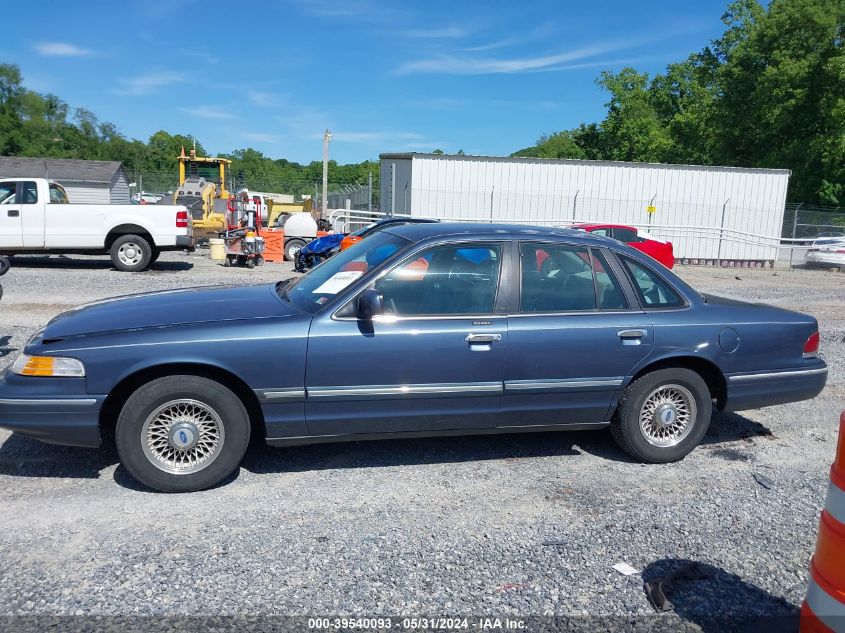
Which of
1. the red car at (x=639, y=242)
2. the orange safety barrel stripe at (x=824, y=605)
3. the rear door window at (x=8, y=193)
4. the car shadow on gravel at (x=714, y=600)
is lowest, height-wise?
the car shadow on gravel at (x=714, y=600)

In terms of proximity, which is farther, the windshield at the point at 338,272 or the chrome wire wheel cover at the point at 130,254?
the chrome wire wheel cover at the point at 130,254

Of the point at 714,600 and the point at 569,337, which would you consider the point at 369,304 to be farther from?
the point at 714,600

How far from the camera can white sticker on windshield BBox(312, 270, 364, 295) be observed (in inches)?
173

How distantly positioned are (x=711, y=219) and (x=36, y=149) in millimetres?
66143

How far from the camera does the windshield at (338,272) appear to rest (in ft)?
14.4

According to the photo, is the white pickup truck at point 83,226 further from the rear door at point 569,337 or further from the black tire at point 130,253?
the rear door at point 569,337

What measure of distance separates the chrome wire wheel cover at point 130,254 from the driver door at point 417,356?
1138 cm

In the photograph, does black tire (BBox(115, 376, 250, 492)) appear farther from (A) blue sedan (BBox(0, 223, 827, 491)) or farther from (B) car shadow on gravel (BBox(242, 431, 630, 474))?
(B) car shadow on gravel (BBox(242, 431, 630, 474))

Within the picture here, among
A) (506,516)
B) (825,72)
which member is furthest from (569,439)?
(825,72)

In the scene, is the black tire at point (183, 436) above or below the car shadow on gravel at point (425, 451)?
above

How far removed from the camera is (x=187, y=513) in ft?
12.6

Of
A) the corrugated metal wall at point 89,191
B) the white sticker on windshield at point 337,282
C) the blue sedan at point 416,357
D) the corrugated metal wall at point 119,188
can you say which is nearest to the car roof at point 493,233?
the blue sedan at point 416,357

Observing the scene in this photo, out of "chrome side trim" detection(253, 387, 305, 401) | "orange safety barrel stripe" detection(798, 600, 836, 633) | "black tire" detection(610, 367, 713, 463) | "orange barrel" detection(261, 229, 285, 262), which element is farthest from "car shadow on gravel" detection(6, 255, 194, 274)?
"orange safety barrel stripe" detection(798, 600, 836, 633)

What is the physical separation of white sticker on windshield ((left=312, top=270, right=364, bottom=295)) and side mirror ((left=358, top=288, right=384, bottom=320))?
1.12 feet
